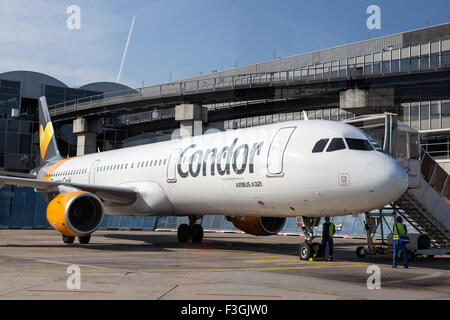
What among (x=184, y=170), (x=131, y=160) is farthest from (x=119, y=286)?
(x=131, y=160)

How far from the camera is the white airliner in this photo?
13.1m

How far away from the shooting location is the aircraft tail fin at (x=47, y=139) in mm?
31406

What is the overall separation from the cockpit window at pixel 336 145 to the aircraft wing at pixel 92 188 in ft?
31.2

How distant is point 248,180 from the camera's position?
50.8 feet

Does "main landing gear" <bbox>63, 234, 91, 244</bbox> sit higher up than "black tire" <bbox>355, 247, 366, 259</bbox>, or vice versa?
"black tire" <bbox>355, 247, 366, 259</bbox>

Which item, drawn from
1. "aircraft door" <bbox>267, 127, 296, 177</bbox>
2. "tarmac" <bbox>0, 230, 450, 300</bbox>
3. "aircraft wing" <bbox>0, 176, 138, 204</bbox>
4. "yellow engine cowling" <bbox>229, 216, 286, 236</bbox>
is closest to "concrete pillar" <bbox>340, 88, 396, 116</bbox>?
"yellow engine cowling" <bbox>229, 216, 286, 236</bbox>

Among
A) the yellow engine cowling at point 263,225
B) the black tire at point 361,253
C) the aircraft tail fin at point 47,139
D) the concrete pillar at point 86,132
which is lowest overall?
the black tire at point 361,253

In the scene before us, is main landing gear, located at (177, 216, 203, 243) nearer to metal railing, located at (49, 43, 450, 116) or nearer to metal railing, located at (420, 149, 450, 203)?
metal railing, located at (420, 149, 450, 203)

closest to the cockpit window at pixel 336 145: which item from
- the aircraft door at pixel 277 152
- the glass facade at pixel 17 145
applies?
the aircraft door at pixel 277 152

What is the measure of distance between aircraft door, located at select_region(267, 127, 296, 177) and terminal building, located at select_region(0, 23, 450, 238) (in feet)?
42.1

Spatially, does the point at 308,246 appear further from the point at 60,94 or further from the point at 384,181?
the point at 60,94

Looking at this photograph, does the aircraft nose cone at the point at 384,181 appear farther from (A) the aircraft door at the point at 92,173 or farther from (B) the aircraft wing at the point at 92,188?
(A) the aircraft door at the point at 92,173

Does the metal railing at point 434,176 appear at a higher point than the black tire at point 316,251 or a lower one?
higher
